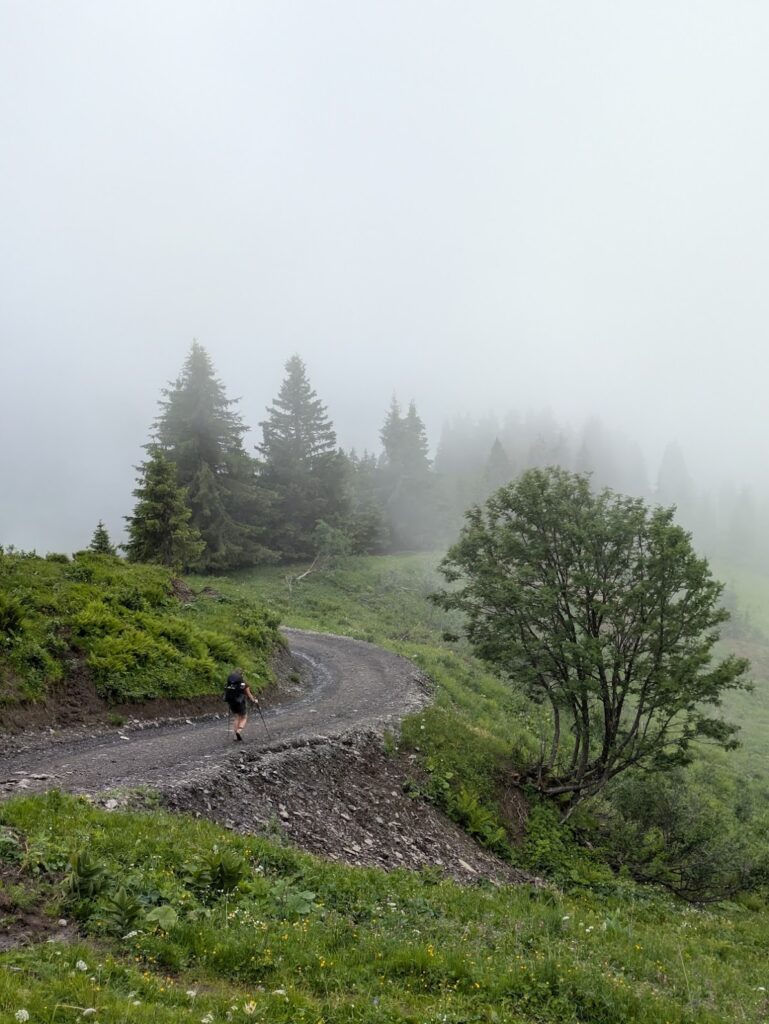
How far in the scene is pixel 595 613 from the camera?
1906 centimetres

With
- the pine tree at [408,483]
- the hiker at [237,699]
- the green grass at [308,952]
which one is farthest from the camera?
the pine tree at [408,483]

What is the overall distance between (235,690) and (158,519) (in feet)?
73.0

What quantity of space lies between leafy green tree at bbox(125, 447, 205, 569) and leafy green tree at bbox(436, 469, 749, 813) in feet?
70.1

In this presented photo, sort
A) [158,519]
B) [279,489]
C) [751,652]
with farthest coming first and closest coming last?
[751,652]
[279,489]
[158,519]

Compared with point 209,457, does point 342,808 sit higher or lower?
lower

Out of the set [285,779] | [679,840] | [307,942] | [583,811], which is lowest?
[679,840]

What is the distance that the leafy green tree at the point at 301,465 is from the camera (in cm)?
5903

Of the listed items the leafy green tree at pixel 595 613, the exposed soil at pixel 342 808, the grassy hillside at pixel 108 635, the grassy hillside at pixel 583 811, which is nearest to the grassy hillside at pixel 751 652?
the grassy hillside at pixel 583 811

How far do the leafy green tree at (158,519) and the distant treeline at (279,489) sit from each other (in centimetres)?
6

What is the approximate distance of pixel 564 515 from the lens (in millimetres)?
19562

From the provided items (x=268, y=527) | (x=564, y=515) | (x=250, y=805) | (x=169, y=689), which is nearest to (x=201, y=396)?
(x=268, y=527)

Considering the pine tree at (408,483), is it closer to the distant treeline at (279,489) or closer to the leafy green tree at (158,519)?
the distant treeline at (279,489)

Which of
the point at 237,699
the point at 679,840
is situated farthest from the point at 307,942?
the point at 679,840

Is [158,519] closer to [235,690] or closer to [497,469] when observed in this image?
[235,690]
